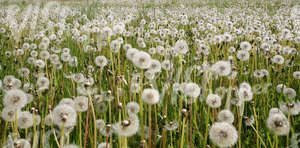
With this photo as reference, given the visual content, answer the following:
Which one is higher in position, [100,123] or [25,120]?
[25,120]

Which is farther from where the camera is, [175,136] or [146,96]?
[175,136]

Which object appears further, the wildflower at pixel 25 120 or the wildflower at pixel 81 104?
the wildflower at pixel 81 104

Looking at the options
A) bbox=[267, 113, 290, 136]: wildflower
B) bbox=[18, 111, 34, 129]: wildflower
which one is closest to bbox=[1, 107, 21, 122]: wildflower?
bbox=[18, 111, 34, 129]: wildflower

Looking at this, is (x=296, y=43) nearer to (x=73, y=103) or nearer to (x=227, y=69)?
(x=227, y=69)

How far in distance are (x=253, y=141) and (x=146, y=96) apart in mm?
1004

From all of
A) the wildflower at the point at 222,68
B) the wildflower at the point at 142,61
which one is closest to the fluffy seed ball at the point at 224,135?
the wildflower at the point at 142,61

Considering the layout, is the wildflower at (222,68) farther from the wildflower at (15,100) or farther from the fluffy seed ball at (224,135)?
the wildflower at (15,100)

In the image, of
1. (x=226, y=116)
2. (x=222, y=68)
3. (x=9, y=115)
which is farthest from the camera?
(x=222, y=68)

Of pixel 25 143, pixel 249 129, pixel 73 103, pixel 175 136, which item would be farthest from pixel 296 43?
pixel 25 143

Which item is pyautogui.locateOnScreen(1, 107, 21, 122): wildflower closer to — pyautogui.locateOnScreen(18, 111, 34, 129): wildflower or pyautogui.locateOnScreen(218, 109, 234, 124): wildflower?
pyautogui.locateOnScreen(18, 111, 34, 129): wildflower

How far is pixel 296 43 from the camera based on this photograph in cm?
426

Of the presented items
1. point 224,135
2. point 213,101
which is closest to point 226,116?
point 213,101

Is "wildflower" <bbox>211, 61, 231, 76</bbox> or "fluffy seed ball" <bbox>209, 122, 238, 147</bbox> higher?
"wildflower" <bbox>211, 61, 231, 76</bbox>

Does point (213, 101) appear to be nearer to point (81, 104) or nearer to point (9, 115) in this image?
point (81, 104)
